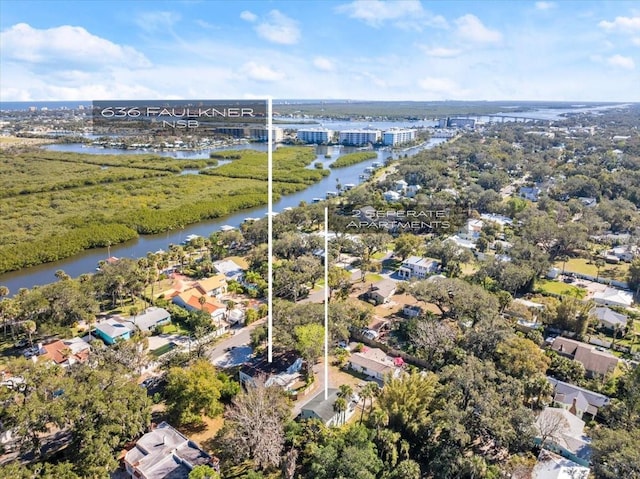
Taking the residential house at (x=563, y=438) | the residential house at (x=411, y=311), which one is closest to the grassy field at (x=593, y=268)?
the residential house at (x=411, y=311)

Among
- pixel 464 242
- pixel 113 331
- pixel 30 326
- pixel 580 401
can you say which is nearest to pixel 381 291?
pixel 580 401

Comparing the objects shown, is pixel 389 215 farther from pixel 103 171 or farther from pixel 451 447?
pixel 103 171

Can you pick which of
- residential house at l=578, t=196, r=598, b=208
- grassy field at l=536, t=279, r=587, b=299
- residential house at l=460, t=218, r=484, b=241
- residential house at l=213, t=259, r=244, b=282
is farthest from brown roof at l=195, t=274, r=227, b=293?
residential house at l=578, t=196, r=598, b=208

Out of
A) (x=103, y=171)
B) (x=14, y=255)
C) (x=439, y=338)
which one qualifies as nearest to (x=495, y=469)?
(x=439, y=338)

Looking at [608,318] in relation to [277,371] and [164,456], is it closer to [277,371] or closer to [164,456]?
[277,371]

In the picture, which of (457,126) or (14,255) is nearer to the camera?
(14,255)

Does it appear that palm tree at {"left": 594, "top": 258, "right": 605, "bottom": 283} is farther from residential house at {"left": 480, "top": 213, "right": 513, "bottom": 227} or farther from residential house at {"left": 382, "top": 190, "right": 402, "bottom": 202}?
residential house at {"left": 382, "top": 190, "right": 402, "bottom": 202}
